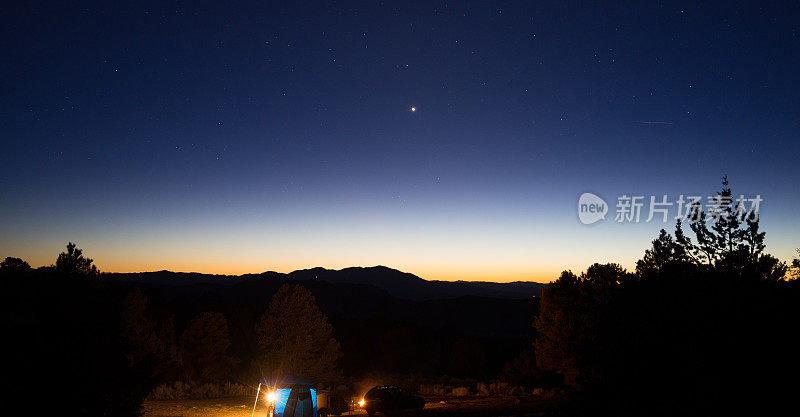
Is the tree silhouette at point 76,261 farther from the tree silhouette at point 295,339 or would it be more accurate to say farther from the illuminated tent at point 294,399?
the tree silhouette at point 295,339

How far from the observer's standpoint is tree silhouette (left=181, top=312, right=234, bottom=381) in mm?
46394

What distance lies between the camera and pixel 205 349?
154 feet

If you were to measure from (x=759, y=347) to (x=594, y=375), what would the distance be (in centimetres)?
285

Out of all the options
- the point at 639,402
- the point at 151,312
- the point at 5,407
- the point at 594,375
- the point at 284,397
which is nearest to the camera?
the point at 639,402

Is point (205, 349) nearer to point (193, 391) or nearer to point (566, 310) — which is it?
point (193, 391)

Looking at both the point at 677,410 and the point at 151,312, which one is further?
the point at 151,312

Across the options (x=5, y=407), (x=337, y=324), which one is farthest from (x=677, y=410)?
(x=337, y=324)

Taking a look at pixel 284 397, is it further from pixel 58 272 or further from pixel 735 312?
pixel 735 312

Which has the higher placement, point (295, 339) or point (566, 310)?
point (566, 310)

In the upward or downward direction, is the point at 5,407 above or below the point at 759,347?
below

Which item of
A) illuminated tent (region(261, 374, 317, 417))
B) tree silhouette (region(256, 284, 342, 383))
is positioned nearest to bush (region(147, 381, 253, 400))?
tree silhouette (region(256, 284, 342, 383))

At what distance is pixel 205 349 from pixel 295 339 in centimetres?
1780

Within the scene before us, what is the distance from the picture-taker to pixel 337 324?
8138cm

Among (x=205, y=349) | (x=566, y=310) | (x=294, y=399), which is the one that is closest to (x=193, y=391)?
(x=294, y=399)
